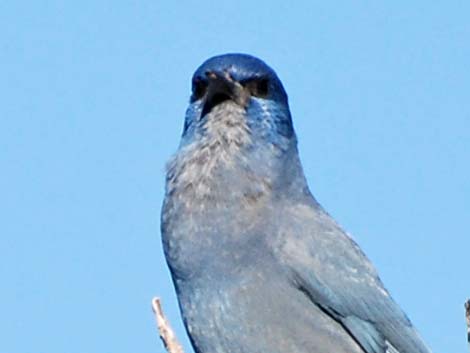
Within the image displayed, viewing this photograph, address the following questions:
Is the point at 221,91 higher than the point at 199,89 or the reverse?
the reverse

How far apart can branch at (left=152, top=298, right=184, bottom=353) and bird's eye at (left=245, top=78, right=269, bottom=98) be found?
6.63 ft

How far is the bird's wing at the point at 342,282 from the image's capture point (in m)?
5.93

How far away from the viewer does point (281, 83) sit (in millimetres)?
6621

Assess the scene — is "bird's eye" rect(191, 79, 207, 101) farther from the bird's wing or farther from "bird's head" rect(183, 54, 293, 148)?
the bird's wing

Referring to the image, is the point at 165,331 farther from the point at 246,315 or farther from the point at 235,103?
the point at 235,103

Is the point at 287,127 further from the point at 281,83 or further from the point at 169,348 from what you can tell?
the point at 169,348

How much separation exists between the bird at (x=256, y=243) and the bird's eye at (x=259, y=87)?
1 cm

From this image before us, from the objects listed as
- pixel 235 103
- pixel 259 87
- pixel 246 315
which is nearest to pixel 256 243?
pixel 246 315

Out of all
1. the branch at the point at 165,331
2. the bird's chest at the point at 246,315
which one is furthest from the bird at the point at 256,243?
the branch at the point at 165,331

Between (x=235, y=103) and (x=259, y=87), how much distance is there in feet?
0.70

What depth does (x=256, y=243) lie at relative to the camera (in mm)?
5832

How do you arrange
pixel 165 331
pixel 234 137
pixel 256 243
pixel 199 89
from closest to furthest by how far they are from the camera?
pixel 165 331 < pixel 256 243 < pixel 234 137 < pixel 199 89

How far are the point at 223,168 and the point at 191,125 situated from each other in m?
0.40

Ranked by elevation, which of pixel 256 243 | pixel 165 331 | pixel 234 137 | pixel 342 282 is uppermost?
pixel 234 137
